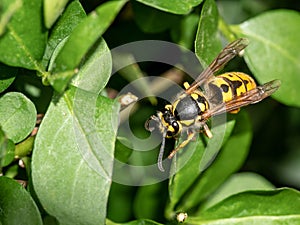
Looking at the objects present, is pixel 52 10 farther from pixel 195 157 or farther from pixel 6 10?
pixel 195 157

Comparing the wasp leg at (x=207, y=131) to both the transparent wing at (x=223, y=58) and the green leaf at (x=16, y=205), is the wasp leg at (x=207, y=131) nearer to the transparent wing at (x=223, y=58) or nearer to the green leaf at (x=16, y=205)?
the transparent wing at (x=223, y=58)

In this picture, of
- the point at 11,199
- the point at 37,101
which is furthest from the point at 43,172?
the point at 37,101

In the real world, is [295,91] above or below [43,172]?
below

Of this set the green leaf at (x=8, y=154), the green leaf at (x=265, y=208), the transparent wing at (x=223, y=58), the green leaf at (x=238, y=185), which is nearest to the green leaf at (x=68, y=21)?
the green leaf at (x=8, y=154)

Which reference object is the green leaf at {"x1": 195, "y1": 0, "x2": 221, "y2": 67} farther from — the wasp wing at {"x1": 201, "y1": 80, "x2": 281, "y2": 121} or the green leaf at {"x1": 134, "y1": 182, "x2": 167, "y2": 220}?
the green leaf at {"x1": 134, "y1": 182, "x2": 167, "y2": 220}

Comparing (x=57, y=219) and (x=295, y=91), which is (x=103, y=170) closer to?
(x=57, y=219)

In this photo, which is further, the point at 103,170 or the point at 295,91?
the point at 295,91

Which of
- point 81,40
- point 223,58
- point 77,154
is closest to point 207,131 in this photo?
point 223,58

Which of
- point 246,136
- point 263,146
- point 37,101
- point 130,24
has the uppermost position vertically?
point 37,101
